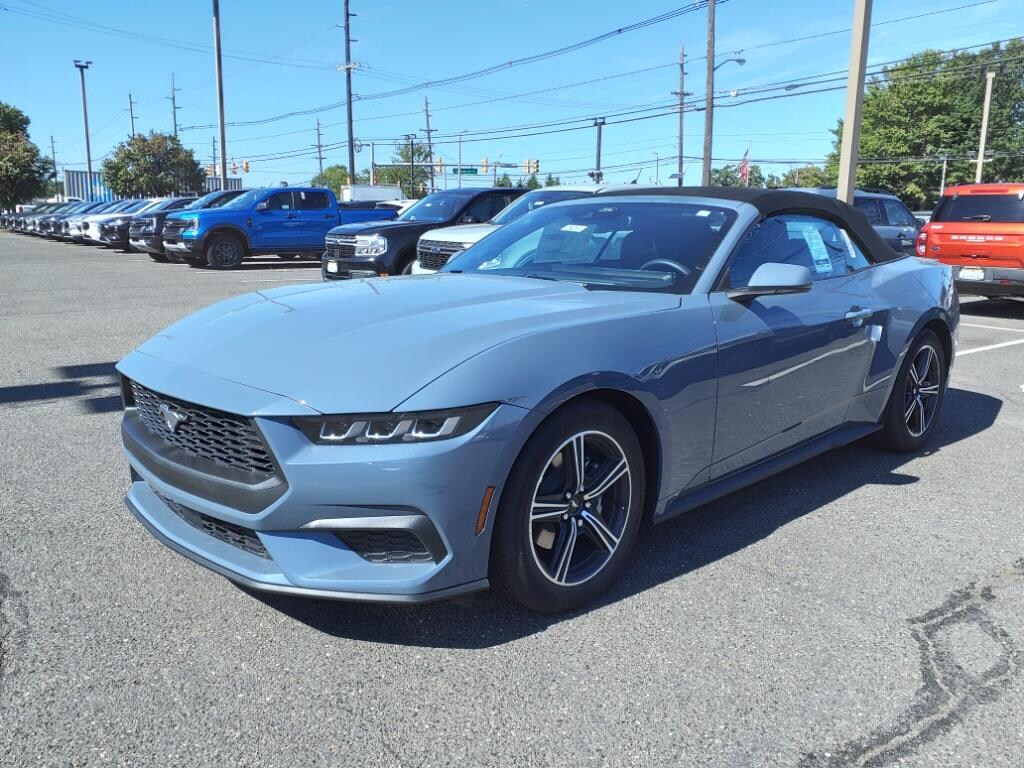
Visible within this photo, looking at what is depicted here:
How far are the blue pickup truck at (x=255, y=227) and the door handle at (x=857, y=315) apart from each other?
1607 cm

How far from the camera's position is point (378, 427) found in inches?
97.9

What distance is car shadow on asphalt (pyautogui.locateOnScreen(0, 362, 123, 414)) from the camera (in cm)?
580

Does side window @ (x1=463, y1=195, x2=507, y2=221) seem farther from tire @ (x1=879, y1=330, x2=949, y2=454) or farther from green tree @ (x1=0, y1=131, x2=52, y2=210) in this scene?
green tree @ (x1=0, y1=131, x2=52, y2=210)

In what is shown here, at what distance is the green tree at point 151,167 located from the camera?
57188mm

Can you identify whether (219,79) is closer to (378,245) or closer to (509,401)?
(378,245)

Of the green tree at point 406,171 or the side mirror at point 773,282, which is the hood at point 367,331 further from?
the green tree at point 406,171

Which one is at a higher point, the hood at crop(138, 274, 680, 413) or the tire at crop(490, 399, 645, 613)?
the hood at crop(138, 274, 680, 413)

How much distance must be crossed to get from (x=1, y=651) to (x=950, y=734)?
282 centimetres

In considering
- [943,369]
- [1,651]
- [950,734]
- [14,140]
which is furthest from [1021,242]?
[14,140]

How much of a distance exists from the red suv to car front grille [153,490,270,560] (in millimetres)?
11250

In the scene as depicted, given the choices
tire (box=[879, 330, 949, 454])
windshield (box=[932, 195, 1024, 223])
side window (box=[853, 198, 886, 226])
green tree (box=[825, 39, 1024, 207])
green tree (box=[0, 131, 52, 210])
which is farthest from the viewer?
green tree (box=[825, 39, 1024, 207])

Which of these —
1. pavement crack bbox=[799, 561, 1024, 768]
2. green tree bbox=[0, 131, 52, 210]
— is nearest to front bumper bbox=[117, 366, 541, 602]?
pavement crack bbox=[799, 561, 1024, 768]

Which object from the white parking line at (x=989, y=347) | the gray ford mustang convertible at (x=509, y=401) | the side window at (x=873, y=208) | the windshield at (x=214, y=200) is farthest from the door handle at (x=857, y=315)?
the windshield at (x=214, y=200)

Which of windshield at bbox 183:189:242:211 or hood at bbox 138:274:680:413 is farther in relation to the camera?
windshield at bbox 183:189:242:211
